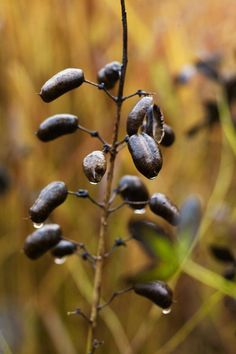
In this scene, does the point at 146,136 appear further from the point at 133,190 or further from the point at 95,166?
the point at 133,190

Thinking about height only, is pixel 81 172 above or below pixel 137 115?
below

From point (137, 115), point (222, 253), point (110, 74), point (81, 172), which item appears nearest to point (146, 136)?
point (137, 115)

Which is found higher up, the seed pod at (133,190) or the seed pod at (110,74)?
the seed pod at (110,74)

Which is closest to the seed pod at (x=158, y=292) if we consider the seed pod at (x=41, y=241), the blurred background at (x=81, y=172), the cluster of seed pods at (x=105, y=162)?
→ the cluster of seed pods at (x=105, y=162)

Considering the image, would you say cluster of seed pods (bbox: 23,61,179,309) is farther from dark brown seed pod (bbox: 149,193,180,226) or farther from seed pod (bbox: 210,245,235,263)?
seed pod (bbox: 210,245,235,263)

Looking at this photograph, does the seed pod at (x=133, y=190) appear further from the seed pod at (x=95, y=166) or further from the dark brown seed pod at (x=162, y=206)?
the seed pod at (x=95, y=166)

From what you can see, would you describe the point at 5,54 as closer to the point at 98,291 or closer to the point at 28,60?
the point at 28,60
